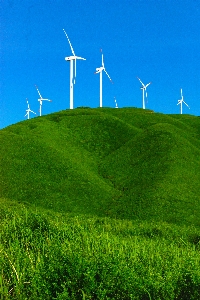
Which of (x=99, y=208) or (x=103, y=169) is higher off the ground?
(x=103, y=169)

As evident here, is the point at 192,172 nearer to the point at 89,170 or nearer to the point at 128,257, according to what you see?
the point at 89,170

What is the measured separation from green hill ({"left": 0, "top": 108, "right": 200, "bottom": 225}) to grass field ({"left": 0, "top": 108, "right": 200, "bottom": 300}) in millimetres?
154

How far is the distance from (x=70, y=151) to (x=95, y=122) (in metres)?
15.2

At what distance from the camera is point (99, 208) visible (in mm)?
50906

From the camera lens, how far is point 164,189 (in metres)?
52.9

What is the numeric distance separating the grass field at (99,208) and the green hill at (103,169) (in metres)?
0.15

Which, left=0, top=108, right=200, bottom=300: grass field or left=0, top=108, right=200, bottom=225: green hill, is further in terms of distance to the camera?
left=0, top=108, right=200, bottom=225: green hill

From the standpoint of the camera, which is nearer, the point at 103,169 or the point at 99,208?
the point at 99,208

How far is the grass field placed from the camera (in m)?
11.7

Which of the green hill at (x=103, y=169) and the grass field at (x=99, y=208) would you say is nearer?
the grass field at (x=99, y=208)

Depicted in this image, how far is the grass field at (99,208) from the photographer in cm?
1170

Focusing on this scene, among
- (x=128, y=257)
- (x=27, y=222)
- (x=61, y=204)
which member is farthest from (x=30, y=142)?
(x=128, y=257)

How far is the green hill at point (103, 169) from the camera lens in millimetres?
50531

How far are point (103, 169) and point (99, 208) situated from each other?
15.1 meters
